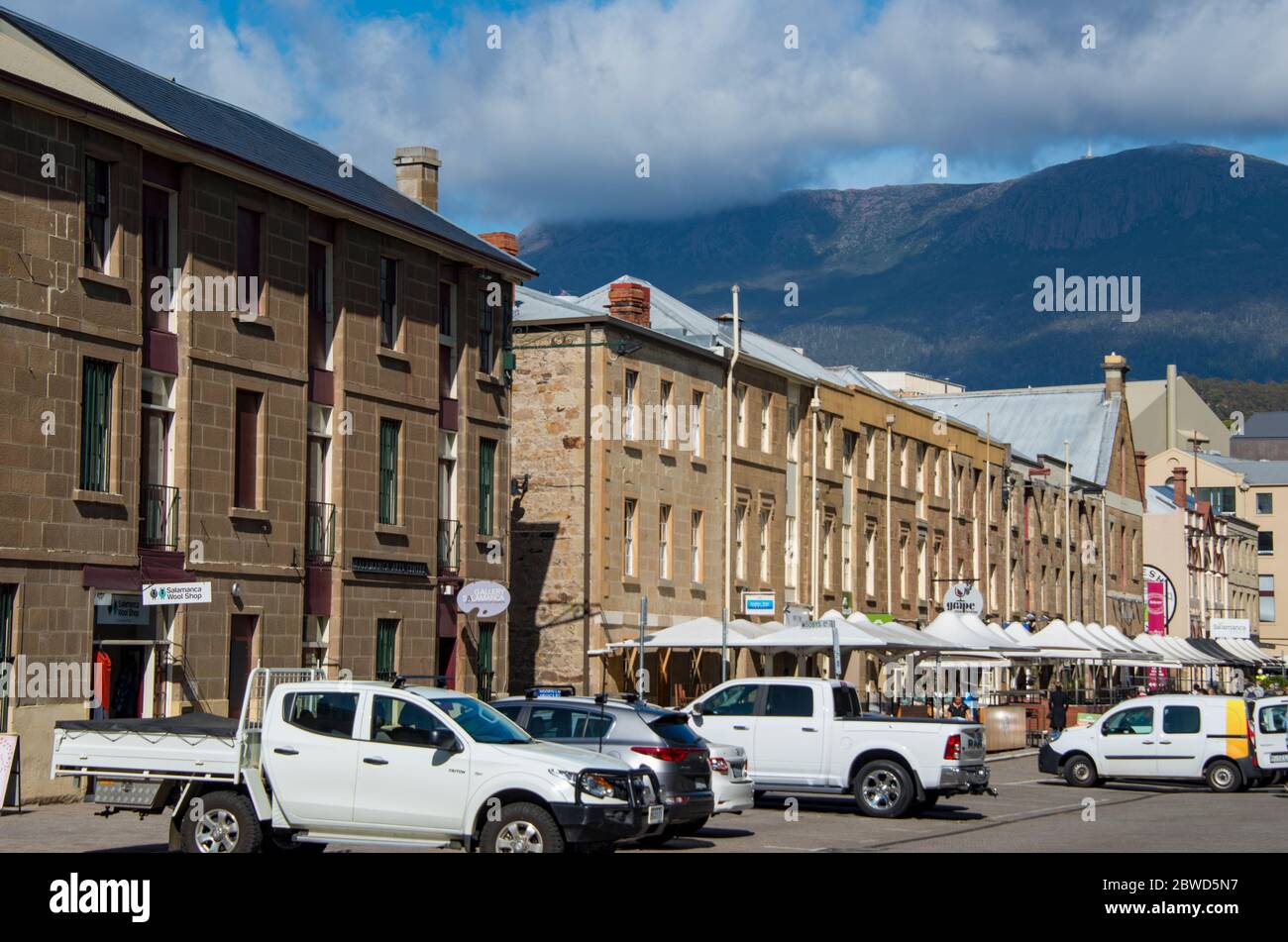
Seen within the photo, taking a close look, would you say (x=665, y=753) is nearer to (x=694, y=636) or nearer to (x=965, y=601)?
(x=694, y=636)

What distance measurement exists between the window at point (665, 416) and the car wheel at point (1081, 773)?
13636mm

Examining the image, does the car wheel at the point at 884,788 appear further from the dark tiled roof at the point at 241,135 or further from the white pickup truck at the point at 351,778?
the dark tiled roof at the point at 241,135

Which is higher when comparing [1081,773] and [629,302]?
[629,302]

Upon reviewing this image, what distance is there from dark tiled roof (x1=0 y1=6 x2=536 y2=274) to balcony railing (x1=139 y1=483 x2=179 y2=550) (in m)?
5.61

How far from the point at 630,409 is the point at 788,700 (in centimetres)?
1751

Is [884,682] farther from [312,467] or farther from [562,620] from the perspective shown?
[312,467]

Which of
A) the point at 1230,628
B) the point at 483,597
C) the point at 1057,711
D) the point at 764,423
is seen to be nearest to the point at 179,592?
the point at 483,597

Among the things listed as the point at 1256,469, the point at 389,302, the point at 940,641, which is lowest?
the point at 940,641

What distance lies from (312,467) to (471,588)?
457 cm

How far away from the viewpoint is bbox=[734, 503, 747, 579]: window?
1917 inches

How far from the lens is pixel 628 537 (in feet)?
144

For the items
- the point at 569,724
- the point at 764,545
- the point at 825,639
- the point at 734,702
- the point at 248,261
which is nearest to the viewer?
the point at 569,724

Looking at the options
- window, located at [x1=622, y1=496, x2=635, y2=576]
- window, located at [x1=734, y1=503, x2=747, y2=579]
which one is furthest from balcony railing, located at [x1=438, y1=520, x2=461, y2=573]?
window, located at [x1=734, y1=503, x2=747, y2=579]

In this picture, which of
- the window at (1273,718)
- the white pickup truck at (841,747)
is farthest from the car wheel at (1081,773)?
the white pickup truck at (841,747)
